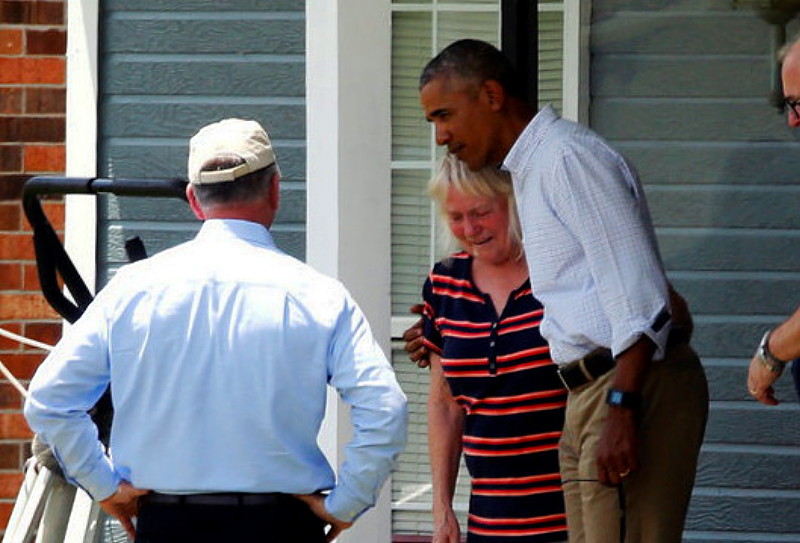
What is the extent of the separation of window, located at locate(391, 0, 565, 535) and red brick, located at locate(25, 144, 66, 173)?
48.2 inches

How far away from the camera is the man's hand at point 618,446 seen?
364 cm

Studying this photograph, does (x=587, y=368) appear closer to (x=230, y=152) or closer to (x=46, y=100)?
(x=230, y=152)

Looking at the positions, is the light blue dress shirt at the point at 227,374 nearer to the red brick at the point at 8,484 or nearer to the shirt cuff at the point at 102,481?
the shirt cuff at the point at 102,481

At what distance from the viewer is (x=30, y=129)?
5949mm

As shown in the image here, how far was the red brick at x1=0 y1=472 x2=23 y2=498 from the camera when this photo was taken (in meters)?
6.02

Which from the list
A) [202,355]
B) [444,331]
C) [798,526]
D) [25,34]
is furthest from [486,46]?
[25,34]

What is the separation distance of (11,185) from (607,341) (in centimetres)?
288

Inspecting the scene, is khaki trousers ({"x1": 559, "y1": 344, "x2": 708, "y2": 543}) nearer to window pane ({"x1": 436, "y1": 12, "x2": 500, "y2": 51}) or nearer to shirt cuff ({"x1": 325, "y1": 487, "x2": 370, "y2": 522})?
shirt cuff ({"x1": 325, "y1": 487, "x2": 370, "y2": 522})

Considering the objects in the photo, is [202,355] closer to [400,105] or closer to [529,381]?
[529,381]

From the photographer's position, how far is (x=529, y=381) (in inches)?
149

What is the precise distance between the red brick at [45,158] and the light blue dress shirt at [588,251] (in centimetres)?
257

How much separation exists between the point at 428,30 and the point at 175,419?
7.73ft

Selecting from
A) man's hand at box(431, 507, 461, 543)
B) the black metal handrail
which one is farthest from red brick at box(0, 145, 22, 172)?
man's hand at box(431, 507, 461, 543)

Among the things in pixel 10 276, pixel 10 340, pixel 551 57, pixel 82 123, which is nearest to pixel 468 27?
pixel 551 57
